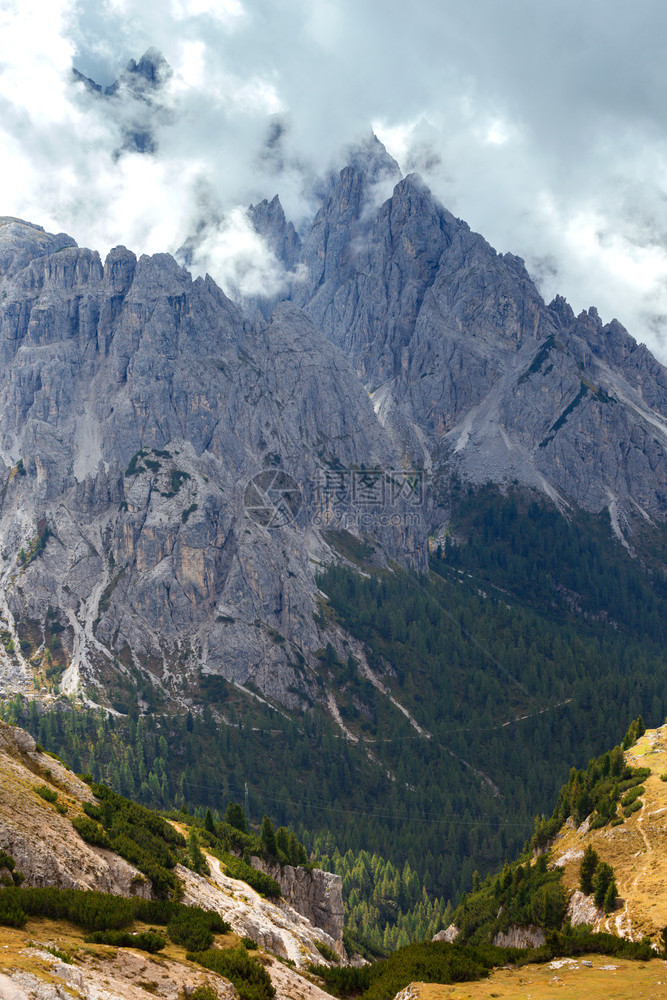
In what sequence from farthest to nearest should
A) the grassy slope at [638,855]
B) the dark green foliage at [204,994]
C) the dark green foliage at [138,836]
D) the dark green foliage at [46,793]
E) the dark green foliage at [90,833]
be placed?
1. the grassy slope at [638,855]
2. the dark green foliage at [138,836]
3. the dark green foliage at [46,793]
4. the dark green foliage at [90,833]
5. the dark green foliage at [204,994]

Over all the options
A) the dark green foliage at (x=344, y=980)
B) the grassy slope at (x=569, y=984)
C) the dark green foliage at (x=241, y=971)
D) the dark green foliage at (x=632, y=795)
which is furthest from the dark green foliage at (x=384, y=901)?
the dark green foliage at (x=241, y=971)

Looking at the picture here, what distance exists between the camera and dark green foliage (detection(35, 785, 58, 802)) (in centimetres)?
5956

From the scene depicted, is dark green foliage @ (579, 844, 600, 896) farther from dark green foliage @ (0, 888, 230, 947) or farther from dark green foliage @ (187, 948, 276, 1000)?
dark green foliage @ (187, 948, 276, 1000)

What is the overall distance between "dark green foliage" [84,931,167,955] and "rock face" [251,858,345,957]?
4777 centimetres

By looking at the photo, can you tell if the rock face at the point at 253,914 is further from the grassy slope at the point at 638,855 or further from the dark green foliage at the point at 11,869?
the grassy slope at the point at 638,855

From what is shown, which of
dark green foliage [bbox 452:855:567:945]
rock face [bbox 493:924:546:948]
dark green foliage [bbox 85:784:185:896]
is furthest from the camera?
rock face [bbox 493:924:546:948]

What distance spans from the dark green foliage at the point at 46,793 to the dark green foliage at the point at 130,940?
47.1ft

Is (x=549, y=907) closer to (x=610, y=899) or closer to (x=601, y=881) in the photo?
(x=601, y=881)

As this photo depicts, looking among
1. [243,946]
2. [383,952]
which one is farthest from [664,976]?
[383,952]

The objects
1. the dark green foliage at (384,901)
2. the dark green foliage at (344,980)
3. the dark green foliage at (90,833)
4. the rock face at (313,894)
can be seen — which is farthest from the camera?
the dark green foliage at (384,901)

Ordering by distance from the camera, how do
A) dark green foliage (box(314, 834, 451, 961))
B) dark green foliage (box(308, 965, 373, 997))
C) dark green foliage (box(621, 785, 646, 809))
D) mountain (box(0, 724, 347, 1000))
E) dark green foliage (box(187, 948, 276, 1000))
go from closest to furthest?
mountain (box(0, 724, 347, 1000)) → dark green foliage (box(187, 948, 276, 1000)) → dark green foliage (box(308, 965, 373, 997)) → dark green foliage (box(621, 785, 646, 809)) → dark green foliage (box(314, 834, 451, 961))

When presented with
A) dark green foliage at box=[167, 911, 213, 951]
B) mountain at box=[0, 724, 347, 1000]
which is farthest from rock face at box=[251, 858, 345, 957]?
dark green foliage at box=[167, 911, 213, 951]

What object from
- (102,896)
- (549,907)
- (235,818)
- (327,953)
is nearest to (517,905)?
(549,907)

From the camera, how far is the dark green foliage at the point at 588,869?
80688 mm
